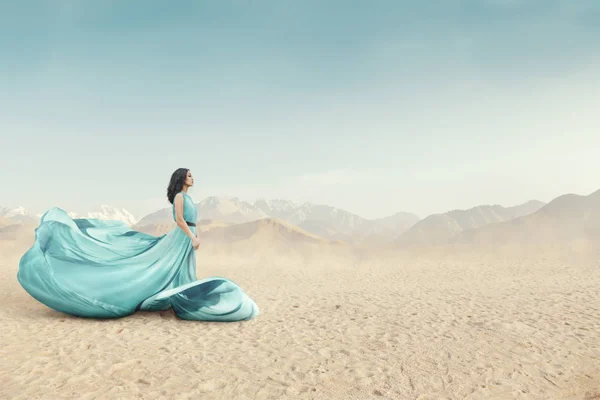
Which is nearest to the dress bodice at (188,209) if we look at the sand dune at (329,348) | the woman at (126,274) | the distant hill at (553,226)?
the woman at (126,274)

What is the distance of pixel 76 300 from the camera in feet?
23.2

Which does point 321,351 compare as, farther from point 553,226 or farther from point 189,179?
point 553,226

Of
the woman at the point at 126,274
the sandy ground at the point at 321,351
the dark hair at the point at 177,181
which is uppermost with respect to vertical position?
the dark hair at the point at 177,181

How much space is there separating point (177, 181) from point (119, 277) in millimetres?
2189

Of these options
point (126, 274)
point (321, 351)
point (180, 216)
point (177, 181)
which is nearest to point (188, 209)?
point (180, 216)

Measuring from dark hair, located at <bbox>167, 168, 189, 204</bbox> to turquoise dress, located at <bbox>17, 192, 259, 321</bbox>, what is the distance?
0.89 ft

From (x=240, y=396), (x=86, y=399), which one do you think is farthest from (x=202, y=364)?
(x=86, y=399)

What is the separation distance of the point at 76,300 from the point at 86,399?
3.48 metres

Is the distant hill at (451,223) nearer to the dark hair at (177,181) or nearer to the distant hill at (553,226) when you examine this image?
the distant hill at (553,226)

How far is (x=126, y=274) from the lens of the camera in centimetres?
754

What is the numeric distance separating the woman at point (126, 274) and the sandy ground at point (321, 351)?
11.8 inches

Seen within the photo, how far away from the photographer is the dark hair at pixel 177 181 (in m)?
7.88

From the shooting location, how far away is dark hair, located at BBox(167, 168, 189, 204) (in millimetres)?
7875

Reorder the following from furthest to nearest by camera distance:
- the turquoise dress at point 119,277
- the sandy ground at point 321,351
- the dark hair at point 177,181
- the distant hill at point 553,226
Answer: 1. the distant hill at point 553,226
2. the dark hair at point 177,181
3. the turquoise dress at point 119,277
4. the sandy ground at point 321,351
